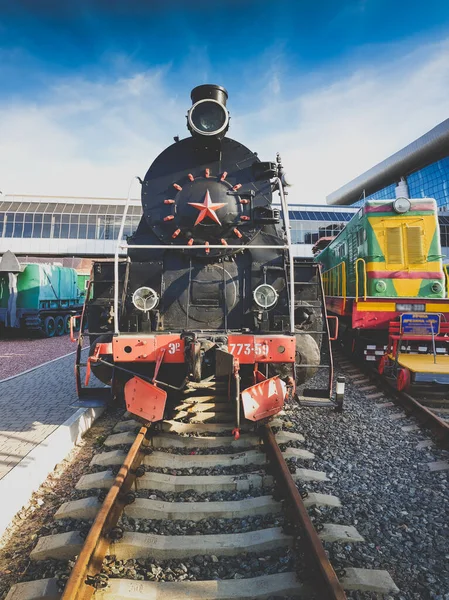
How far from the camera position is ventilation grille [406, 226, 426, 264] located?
7.94m

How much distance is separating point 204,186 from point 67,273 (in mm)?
16101

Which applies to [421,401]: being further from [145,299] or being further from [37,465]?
[37,465]

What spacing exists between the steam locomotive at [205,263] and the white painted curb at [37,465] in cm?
47

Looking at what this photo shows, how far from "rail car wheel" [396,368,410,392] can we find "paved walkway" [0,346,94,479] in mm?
5318

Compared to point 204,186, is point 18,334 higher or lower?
lower

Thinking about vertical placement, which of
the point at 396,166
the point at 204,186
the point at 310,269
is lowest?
the point at 310,269

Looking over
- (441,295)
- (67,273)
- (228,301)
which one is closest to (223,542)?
(228,301)

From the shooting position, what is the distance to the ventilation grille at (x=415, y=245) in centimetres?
794

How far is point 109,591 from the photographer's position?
7.41 feet

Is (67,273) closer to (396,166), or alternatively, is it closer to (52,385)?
(52,385)

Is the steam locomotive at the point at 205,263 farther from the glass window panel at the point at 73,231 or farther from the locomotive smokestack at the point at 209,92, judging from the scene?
the glass window panel at the point at 73,231

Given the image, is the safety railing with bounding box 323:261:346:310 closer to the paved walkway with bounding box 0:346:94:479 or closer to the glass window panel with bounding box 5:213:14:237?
the paved walkway with bounding box 0:346:94:479

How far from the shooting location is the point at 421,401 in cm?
615

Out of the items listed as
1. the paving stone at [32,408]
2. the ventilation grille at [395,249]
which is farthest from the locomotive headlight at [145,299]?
the ventilation grille at [395,249]
